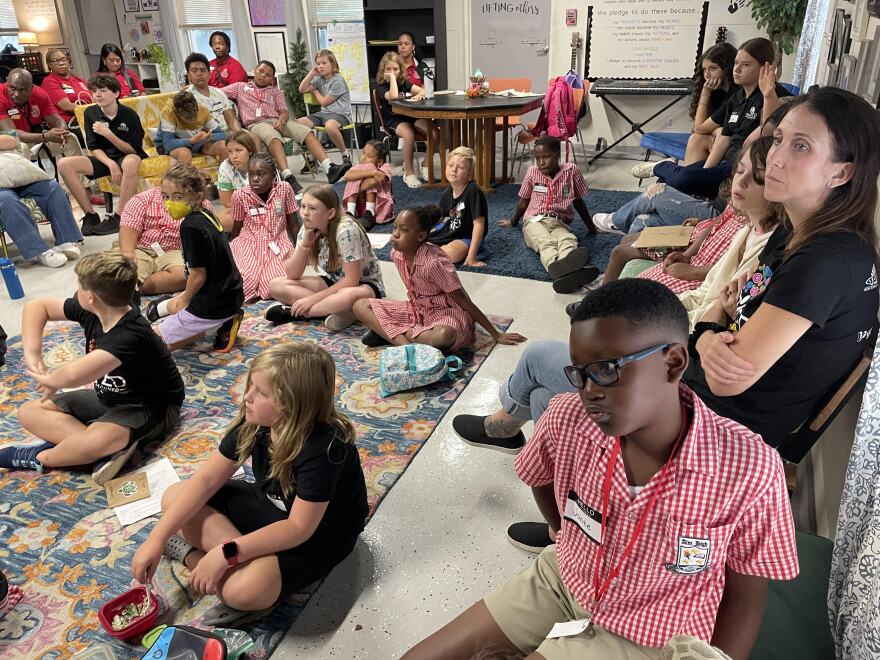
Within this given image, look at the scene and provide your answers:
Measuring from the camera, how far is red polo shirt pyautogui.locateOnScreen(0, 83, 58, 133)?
534 centimetres

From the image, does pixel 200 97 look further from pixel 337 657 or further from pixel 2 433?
pixel 337 657

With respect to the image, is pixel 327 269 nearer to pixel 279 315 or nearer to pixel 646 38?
pixel 279 315

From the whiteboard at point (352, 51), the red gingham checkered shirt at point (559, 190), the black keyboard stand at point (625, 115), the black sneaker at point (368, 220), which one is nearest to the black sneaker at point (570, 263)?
the red gingham checkered shirt at point (559, 190)

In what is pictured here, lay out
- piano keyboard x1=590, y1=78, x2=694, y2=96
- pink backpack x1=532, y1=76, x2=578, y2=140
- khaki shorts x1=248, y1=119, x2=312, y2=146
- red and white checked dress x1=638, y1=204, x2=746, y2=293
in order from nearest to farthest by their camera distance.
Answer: red and white checked dress x1=638, y1=204, x2=746, y2=293, pink backpack x1=532, y1=76, x2=578, y2=140, khaki shorts x1=248, y1=119, x2=312, y2=146, piano keyboard x1=590, y1=78, x2=694, y2=96

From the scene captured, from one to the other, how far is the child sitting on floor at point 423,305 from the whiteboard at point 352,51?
6.13 metres

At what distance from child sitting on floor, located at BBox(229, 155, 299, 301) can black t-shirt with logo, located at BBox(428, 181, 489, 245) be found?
98cm

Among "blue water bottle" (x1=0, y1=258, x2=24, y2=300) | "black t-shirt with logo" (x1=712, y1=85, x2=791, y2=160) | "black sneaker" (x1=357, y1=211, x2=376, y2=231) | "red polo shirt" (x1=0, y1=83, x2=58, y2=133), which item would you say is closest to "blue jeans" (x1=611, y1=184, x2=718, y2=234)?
"black t-shirt with logo" (x1=712, y1=85, x2=791, y2=160)

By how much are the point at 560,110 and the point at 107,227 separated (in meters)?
4.08

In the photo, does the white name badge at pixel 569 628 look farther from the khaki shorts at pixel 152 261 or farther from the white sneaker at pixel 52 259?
the white sneaker at pixel 52 259

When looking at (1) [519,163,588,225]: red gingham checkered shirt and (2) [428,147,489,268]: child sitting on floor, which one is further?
(1) [519,163,588,225]: red gingham checkered shirt

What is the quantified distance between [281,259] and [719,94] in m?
3.03

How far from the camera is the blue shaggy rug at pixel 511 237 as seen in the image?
4.05 metres

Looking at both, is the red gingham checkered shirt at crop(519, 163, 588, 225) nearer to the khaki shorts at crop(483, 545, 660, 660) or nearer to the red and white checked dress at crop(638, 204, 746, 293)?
the red and white checked dress at crop(638, 204, 746, 293)

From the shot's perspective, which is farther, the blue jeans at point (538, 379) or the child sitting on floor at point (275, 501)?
the blue jeans at point (538, 379)
